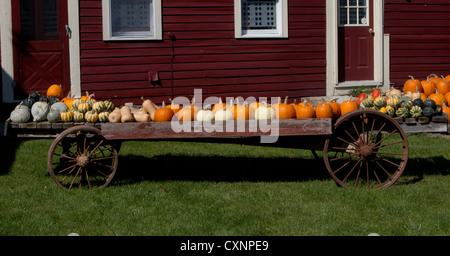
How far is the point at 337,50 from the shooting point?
12.4 meters

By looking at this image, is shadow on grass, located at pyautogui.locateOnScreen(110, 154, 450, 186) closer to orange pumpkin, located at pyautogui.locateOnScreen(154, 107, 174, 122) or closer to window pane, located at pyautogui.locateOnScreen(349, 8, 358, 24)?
orange pumpkin, located at pyautogui.locateOnScreen(154, 107, 174, 122)

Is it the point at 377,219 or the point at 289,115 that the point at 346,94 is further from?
the point at 377,219

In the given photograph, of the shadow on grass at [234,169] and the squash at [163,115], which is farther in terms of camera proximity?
the shadow on grass at [234,169]

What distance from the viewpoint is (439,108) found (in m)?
6.46

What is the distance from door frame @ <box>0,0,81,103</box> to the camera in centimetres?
1079

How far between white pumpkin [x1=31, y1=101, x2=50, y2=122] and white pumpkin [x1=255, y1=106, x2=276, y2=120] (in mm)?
2225

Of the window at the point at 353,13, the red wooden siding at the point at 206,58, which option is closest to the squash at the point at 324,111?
the red wooden siding at the point at 206,58

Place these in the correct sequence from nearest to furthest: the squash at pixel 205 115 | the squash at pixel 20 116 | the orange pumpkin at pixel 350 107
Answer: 1. the squash at pixel 205 115
2. the squash at pixel 20 116
3. the orange pumpkin at pixel 350 107

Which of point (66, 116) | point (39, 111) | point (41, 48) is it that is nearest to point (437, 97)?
point (66, 116)

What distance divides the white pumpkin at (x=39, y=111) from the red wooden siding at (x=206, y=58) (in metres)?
4.96

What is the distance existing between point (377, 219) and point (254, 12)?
292 inches

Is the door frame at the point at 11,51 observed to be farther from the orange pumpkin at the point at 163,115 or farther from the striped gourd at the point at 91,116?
the orange pumpkin at the point at 163,115

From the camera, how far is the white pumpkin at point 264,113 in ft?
20.2
